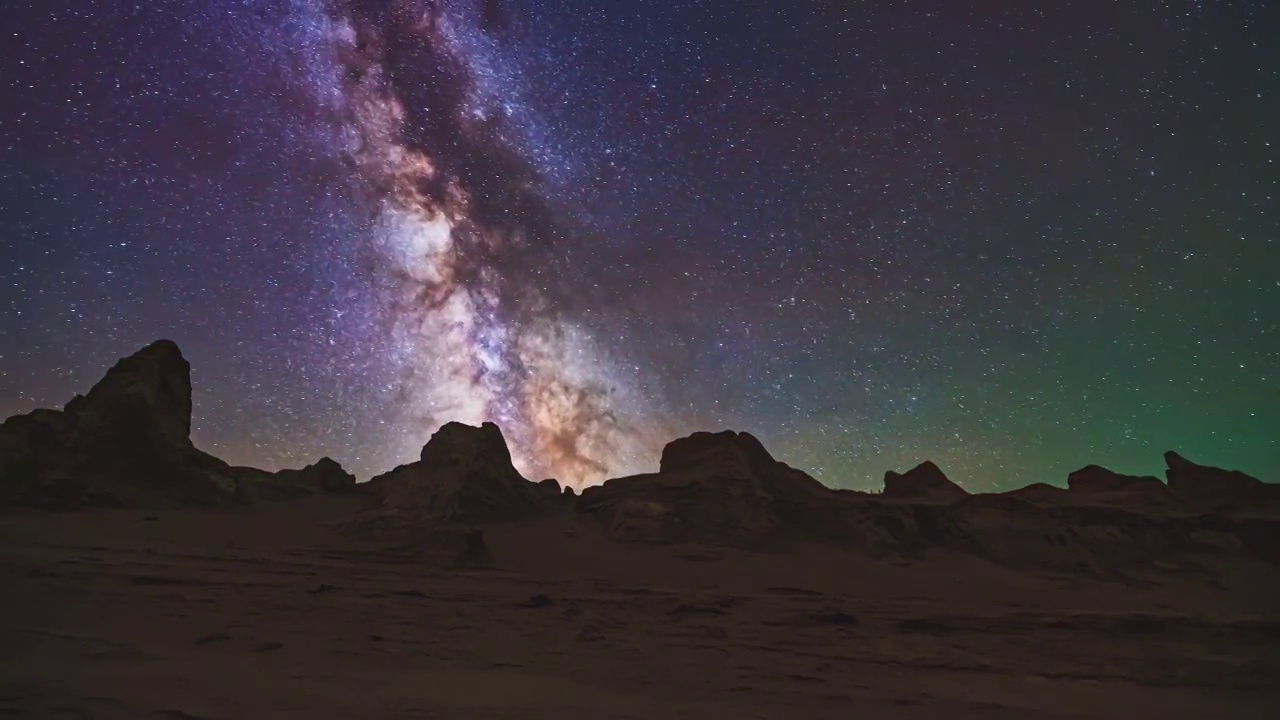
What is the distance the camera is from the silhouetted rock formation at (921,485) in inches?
1099

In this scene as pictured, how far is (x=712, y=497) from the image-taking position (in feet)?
76.2

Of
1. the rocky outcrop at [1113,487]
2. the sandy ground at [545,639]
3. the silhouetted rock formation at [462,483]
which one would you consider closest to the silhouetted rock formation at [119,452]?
the sandy ground at [545,639]

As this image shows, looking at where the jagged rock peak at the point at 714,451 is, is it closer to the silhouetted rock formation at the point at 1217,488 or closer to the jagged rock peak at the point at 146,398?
the silhouetted rock formation at the point at 1217,488

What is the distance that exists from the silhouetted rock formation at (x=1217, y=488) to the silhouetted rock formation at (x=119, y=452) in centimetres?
3855

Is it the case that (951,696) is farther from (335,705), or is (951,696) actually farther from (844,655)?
(335,705)

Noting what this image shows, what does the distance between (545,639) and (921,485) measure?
24.2 meters

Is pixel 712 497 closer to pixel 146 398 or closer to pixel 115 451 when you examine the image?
pixel 146 398

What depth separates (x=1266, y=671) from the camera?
1062 cm

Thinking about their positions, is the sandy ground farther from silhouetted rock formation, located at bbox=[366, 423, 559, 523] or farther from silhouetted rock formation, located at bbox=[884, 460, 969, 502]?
silhouetted rock formation, located at bbox=[884, 460, 969, 502]

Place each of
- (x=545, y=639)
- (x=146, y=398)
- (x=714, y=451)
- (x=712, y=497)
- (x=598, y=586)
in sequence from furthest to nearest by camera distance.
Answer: (x=714, y=451) < (x=712, y=497) < (x=146, y=398) < (x=598, y=586) < (x=545, y=639)

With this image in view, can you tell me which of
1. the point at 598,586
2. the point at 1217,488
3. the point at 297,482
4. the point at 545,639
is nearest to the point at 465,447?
the point at 297,482

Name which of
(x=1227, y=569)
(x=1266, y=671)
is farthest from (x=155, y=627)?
(x=1227, y=569)

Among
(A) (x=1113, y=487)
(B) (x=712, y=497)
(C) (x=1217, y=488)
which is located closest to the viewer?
(B) (x=712, y=497)

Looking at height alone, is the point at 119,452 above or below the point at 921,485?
below
